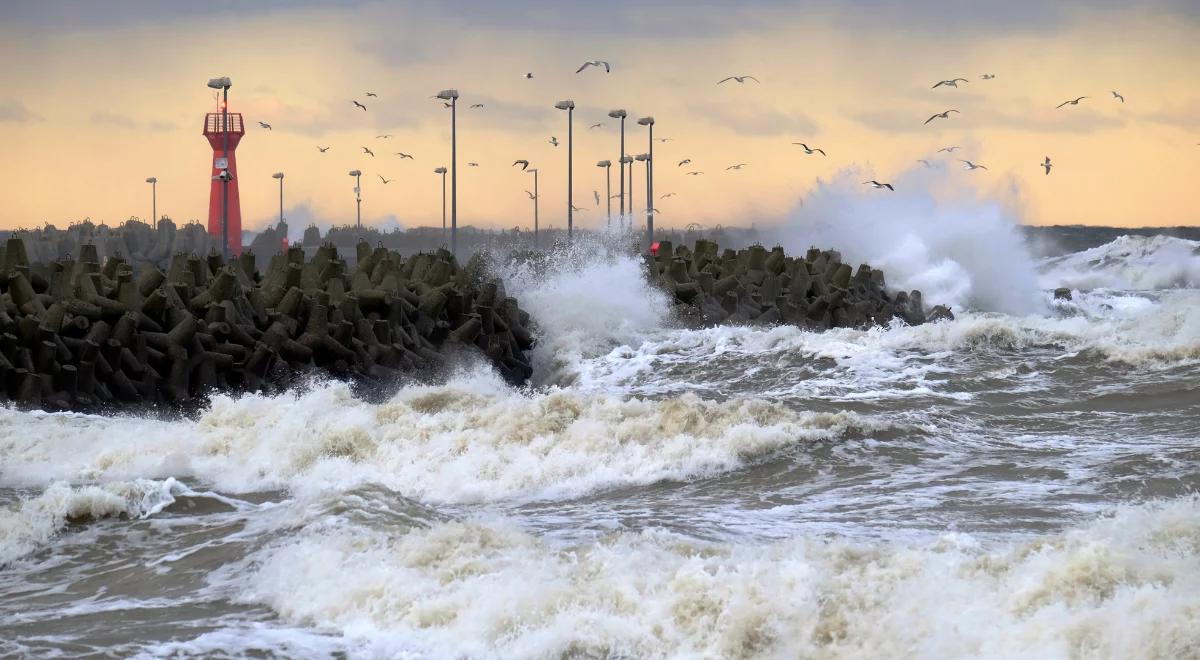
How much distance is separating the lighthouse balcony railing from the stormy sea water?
33872 mm

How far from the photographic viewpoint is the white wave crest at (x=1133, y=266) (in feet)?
177

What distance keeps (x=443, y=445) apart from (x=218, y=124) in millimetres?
39869

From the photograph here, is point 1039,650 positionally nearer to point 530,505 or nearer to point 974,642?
point 974,642

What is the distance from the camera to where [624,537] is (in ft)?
27.4

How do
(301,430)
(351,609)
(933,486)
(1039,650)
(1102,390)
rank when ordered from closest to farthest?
(1039,650), (351,609), (933,486), (301,430), (1102,390)

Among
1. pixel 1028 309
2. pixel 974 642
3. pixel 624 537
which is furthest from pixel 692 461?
pixel 1028 309

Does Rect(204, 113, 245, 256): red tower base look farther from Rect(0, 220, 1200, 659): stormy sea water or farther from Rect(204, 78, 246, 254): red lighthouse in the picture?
Rect(0, 220, 1200, 659): stormy sea water

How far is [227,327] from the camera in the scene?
1667cm

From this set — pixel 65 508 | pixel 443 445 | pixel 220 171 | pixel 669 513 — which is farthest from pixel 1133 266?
pixel 65 508

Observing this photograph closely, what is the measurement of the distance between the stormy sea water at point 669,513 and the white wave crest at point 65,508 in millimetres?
31

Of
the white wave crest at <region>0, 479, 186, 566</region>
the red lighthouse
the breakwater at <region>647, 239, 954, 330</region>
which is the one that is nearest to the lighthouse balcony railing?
the red lighthouse

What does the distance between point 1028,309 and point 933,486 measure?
26.2 metres

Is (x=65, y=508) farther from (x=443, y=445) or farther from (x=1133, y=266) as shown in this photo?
(x=1133, y=266)

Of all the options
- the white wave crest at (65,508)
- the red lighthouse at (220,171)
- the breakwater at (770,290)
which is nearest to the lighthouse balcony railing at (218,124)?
the red lighthouse at (220,171)
